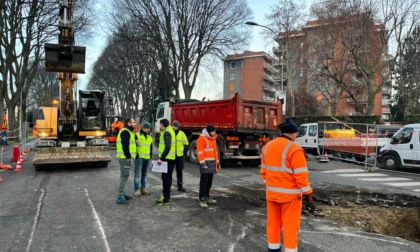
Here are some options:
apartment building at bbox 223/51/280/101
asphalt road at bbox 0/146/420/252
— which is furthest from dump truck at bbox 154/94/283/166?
apartment building at bbox 223/51/280/101

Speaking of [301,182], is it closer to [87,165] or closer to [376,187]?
[376,187]

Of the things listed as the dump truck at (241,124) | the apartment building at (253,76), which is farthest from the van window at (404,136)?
the apartment building at (253,76)

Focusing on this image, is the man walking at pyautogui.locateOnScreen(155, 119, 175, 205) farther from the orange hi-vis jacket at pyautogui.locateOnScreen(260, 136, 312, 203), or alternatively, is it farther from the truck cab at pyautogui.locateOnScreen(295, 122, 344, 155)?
the truck cab at pyautogui.locateOnScreen(295, 122, 344, 155)

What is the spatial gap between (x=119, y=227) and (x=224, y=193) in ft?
11.0

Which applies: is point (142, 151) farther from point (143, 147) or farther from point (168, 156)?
point (168, 156)

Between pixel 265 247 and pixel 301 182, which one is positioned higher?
pixel 301 182

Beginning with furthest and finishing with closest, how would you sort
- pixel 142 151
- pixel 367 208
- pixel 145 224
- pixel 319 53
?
1. pixel 319 53
2. pixel 142 151
3. pixel 367 208
4. pixel 145 224

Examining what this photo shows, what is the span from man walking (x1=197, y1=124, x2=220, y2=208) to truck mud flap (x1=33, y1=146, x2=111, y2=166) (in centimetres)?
641

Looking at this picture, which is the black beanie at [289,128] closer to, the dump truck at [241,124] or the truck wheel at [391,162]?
the dump truck at [241,124]

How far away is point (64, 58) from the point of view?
36.2ft

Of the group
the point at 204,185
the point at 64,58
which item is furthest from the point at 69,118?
the point at 204,185

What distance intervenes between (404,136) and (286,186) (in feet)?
38.3

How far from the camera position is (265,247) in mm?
4734

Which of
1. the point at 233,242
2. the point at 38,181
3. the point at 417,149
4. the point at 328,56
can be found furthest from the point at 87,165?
the point at 328,56
